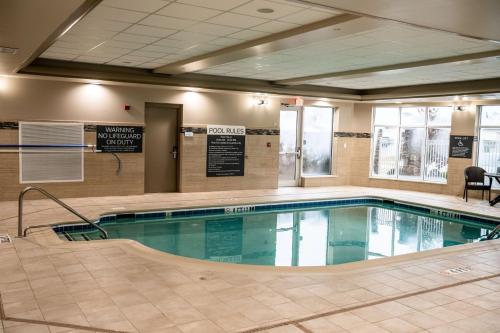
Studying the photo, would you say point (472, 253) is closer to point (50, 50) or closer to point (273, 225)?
point (273, 225)

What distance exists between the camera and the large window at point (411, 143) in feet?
39.9

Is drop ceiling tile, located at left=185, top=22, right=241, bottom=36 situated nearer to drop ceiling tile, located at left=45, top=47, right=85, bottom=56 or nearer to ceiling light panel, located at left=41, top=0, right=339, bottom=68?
ceiling light panel, located at left=41, top=0, right=339, bottom=68

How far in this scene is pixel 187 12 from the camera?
198 inches

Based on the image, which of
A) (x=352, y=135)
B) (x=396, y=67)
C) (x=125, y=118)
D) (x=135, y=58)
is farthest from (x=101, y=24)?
(x=352, y=135)

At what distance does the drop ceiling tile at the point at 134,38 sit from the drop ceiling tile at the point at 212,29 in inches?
34.2

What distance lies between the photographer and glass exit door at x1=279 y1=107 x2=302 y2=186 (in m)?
12.4

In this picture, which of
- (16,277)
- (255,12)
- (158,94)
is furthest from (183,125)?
(16,277)

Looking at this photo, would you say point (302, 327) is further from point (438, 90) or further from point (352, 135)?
point (352, 135)

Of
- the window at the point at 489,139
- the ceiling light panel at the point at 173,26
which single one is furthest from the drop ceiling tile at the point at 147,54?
the window at the point at 489,139

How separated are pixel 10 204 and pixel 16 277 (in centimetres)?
458

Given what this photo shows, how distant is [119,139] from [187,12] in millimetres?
5271

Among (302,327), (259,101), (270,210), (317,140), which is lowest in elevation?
(270,210)

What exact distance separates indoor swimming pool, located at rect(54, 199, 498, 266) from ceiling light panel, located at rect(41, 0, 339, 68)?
112 inches

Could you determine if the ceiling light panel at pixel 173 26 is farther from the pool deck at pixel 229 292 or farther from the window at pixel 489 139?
the window at pixel 489 139
